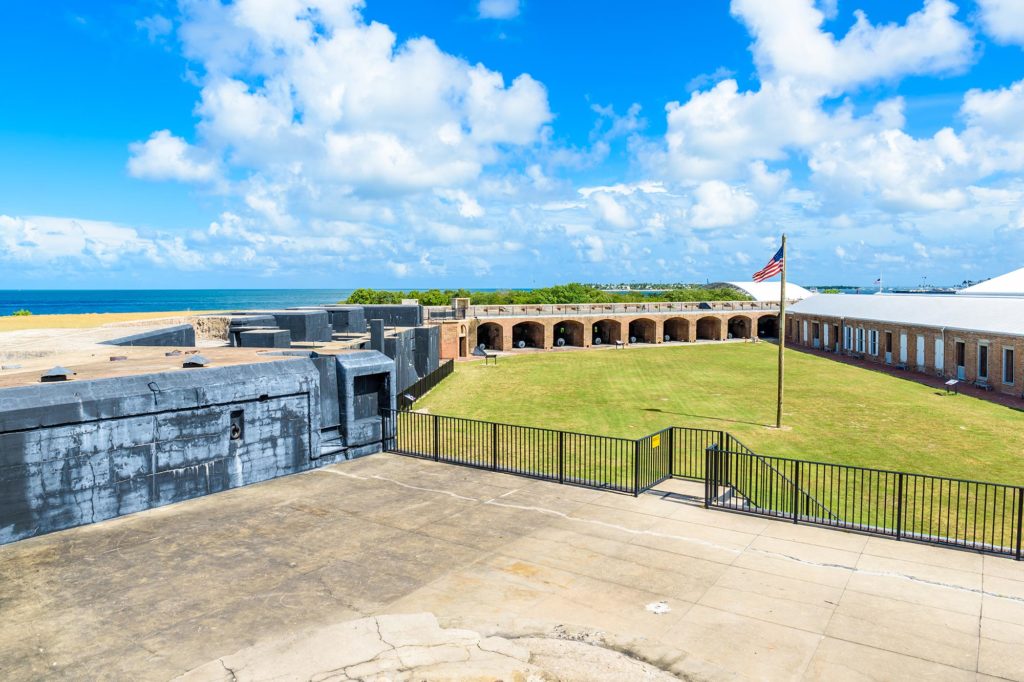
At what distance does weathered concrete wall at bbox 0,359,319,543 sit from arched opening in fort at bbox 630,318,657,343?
163 ft

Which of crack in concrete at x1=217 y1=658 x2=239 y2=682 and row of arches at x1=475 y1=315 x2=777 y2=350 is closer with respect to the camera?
crack in concrete at x1=217 y1=658 x2=239 y2=682

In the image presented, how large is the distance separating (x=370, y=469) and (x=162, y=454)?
4270 mm

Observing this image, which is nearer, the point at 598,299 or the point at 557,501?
the point at 557,501

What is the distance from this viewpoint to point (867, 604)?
820 cm

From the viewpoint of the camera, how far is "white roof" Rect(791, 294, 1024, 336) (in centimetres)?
3275

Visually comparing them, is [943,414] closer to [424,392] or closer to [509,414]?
[509,414]

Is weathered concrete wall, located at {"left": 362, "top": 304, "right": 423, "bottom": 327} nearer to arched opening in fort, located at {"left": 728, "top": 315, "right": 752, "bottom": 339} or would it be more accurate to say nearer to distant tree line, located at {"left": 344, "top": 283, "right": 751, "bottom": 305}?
distant tree line, located at {"left": 344, "top": 283, "right": 751, "bottom": 305}

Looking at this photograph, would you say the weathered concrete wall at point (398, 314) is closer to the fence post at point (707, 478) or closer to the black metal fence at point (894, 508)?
the black metal fence at point (894, 508)

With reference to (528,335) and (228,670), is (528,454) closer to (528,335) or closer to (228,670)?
(228,670)

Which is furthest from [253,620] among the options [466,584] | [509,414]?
[509,414]

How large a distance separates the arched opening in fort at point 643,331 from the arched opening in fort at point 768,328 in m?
14.7

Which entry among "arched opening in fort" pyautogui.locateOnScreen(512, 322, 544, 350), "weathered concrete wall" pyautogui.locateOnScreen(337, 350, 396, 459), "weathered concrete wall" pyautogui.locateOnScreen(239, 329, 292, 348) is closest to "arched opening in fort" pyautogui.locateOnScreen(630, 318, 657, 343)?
"arched opening in fort" pyautogui.locateOnScreen(512, 322, 544, 350)

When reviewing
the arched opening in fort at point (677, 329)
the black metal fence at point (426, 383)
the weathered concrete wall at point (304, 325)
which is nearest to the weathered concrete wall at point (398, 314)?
the black metal fence at point (426, 383)

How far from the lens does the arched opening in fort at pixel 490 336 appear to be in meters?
54.4
